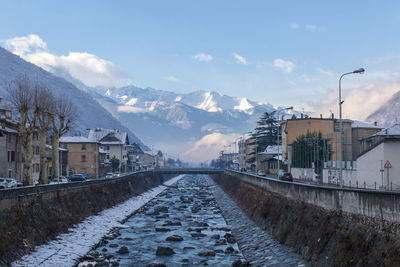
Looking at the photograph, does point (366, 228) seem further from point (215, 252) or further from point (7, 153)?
point (7, 153)

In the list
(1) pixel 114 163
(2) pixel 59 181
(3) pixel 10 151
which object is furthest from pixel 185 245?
(1) pixel 114 163

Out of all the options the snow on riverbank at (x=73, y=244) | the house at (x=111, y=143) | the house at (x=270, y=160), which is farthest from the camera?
the house at (x=111, y=143)

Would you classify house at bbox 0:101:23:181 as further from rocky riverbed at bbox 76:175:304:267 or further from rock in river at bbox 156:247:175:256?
rock in river at bbox 156:247:175:256

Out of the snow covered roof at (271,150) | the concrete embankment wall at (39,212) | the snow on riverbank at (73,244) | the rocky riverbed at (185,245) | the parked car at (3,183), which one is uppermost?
the snow covered roof at (271,150)

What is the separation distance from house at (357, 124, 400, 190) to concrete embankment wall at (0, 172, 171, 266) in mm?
38552

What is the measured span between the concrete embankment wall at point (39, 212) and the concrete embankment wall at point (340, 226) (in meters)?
19.5

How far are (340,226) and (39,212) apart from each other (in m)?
26.6

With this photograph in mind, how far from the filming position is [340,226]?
→ 82.9 ft

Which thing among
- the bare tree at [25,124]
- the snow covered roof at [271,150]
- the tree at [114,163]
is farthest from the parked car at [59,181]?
the snow covered roof at [271,150]

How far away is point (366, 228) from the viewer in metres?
21.7

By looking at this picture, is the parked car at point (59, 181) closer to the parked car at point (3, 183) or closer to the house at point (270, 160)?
the parked car at point (3, 183)

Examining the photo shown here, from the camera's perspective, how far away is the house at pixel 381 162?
193 feet

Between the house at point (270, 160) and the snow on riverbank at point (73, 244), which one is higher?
the house at point (270, 160)

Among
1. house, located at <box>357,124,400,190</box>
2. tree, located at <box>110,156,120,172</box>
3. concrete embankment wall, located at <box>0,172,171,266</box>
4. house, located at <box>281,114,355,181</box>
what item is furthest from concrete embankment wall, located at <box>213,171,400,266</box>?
tree, located at <box>110,156,120,172</box>
